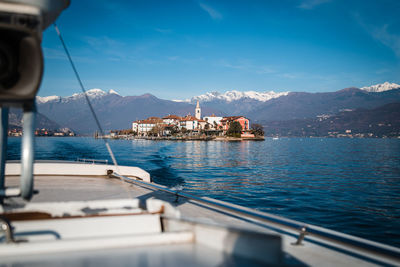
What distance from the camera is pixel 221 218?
12.4 ft

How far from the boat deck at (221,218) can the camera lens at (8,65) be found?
124 cm

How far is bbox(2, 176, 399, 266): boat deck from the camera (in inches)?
99.7

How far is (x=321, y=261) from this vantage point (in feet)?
8.16

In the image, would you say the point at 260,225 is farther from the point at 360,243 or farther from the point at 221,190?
the point at 221,190

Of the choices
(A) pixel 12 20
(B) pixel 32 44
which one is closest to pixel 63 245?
(B) pixel 32 44

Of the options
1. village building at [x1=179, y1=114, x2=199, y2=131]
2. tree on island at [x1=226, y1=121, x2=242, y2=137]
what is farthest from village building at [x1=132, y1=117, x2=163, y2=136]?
tree on island at [x1=226, y1=121, x2=242, y2=137]

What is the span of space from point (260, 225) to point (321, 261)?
41.8 inches

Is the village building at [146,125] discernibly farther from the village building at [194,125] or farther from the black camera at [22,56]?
the black camera at [22,56]

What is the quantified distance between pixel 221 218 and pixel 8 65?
3.04 m

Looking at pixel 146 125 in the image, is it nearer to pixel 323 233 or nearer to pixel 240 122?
pixel 240 122

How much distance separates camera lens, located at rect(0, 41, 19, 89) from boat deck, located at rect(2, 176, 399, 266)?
48.9 inches

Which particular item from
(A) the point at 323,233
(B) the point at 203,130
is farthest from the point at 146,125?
(A) the point at 323,233

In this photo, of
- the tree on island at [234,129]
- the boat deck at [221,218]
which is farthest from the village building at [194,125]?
the boat deck at [221,218]

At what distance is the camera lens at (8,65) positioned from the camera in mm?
2137
